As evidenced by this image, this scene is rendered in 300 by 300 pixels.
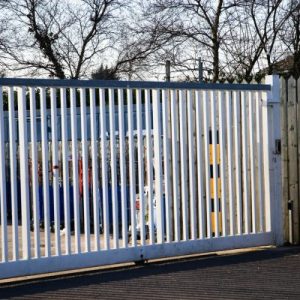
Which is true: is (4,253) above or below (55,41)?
below

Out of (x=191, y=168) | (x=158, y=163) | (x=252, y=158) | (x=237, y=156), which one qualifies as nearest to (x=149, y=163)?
(x=158, y=163)

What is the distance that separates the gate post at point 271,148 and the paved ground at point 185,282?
0.83m

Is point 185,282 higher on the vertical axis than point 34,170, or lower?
lower

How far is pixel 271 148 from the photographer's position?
31.8ft

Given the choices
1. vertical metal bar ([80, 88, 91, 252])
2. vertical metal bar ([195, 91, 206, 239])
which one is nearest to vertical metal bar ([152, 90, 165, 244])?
vertical metal bar ([195, 91, 206, 239])

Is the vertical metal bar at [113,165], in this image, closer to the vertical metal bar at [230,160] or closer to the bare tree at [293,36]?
the vertical metal bar at [230,160]

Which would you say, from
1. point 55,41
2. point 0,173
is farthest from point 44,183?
point 55,41

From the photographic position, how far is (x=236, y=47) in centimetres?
2198

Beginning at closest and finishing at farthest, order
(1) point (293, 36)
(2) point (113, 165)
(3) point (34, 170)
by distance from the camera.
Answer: (3) point (34, 170) < (2) point (113, 165) < (1) point (293, 36)

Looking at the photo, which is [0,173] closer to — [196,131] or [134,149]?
[134,149]

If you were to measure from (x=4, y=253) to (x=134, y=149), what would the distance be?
6.54ft

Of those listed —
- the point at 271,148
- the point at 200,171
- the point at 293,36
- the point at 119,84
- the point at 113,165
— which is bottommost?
the point at 200,171

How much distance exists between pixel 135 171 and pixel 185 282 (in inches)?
63.8

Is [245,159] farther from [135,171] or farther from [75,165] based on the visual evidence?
[75,165]
